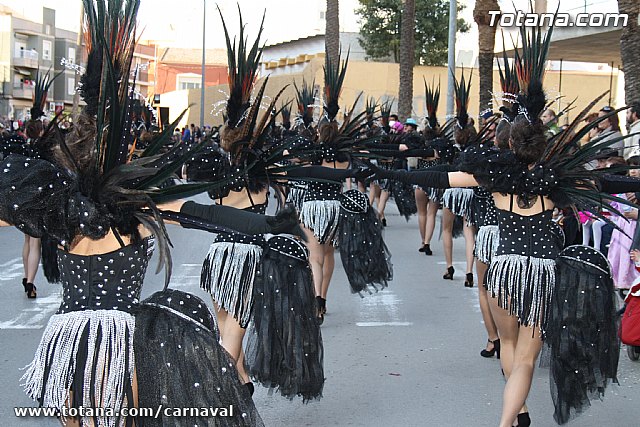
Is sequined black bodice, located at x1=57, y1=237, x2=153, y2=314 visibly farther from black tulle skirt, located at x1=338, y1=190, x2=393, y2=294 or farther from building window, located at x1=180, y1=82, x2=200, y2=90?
building window, located at x1=180, y1=82, x2=200, y2=90

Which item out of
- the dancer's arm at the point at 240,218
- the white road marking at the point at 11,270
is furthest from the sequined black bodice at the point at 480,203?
the white road marking at the point at 11,270

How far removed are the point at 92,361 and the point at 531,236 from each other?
2824 mm

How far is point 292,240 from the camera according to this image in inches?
242

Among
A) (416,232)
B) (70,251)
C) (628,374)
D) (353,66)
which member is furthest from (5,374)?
(353,66)

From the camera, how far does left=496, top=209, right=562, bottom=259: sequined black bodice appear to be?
17.5 feet

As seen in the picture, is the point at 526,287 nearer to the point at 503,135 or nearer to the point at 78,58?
the point at 503,135

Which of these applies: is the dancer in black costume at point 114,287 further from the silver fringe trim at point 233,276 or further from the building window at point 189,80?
the building window at point 189,80

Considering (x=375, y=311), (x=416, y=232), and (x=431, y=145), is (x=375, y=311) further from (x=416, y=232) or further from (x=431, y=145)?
(x=416, y=232)

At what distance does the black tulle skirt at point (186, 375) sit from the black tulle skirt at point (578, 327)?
7.49 feet

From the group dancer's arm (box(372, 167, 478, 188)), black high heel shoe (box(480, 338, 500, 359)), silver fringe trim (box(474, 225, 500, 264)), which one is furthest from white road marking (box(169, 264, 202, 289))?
dancer's arm (box(372, 167, 478, 188))

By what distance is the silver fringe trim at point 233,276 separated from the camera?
592cm

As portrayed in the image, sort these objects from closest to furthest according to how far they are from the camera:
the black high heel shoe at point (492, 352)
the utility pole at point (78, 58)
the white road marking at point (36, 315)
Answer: the utility pole at point (78, 58) → the black high heel shoe at point (492, 352) → the white road marking at point (36, 315)

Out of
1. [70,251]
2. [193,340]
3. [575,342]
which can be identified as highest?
[70,251]

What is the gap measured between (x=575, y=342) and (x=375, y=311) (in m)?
4.22
